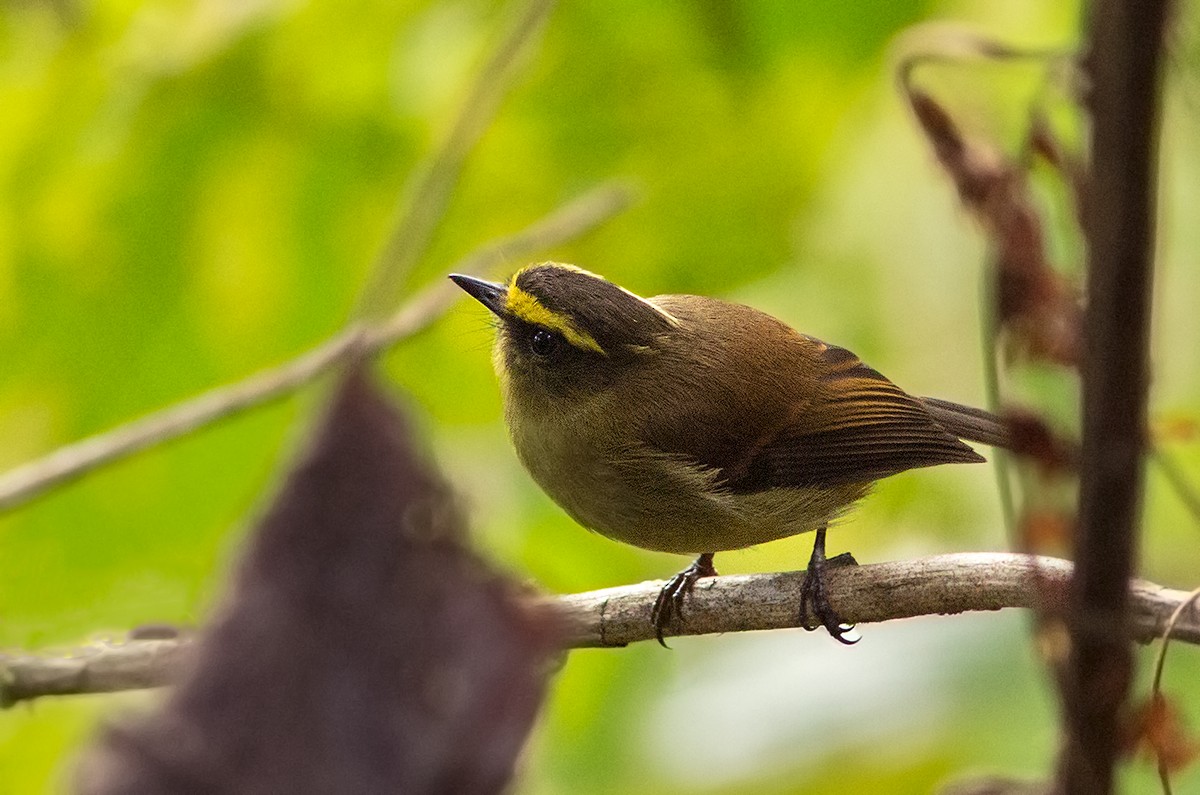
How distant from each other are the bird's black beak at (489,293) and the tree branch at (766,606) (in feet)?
2.89

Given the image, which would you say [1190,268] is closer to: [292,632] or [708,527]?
[708,527]

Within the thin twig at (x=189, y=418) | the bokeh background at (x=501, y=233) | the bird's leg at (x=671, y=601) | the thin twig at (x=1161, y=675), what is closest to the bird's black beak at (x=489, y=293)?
the bokeh background at (x=501, y=233)

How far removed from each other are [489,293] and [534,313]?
0.13 metres

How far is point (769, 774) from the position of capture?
2.57m

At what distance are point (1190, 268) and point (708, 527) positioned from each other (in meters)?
1.35

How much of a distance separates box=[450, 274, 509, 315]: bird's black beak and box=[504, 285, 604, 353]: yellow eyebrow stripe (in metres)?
0.02

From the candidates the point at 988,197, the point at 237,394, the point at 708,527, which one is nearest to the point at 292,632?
the point at 988,197

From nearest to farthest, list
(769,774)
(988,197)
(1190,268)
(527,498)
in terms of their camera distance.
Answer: (988,197)
(769,774)
(1190,268)
(527,498)

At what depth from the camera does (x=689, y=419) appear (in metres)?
3.54

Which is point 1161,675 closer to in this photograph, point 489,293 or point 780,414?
point 780,414

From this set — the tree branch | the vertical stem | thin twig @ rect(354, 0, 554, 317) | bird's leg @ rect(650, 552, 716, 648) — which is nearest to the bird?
bird's leg @ rect(650, 552, 716, 648)

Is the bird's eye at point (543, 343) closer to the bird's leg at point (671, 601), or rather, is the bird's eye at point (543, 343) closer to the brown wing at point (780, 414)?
the brown wing at point (780, 414)

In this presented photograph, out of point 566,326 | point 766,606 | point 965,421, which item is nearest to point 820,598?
point 766,606

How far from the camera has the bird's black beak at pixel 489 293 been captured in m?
3.43
